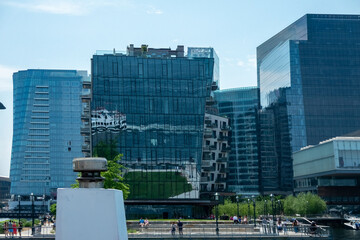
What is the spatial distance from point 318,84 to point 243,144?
105ft

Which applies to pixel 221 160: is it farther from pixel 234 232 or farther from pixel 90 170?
pixel 90 170

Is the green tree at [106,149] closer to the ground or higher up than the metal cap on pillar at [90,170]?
higher up

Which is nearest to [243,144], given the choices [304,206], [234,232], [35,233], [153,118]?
[304,206]

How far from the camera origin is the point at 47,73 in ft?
611

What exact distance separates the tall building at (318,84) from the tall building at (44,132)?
3037 inches

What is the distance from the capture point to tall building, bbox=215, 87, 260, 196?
6324 inches

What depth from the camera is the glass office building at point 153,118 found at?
268 feet

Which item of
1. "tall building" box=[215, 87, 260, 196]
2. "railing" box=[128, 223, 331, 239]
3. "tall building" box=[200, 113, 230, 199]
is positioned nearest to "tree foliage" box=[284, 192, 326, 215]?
"tall building" box=[200, 113, 230, 199]

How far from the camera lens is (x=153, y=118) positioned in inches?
3278

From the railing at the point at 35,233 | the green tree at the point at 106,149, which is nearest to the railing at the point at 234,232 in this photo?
the railing at the point at 35,233

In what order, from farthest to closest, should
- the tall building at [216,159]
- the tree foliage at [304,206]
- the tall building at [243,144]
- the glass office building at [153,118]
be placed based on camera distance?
the tall building at [243,144]
the tall building at [216,159]
the tree foliage at [304,206]
the glass office building at [153,118]

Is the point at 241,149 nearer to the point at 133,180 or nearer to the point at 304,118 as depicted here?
the point at 304,118

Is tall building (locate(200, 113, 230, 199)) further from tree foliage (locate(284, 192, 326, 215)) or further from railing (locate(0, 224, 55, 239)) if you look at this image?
railing (locate(0, 224, 55, 239))

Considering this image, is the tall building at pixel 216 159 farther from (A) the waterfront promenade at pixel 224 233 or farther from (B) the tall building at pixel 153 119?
(A) the waterfront promenade at pixel 224 233
